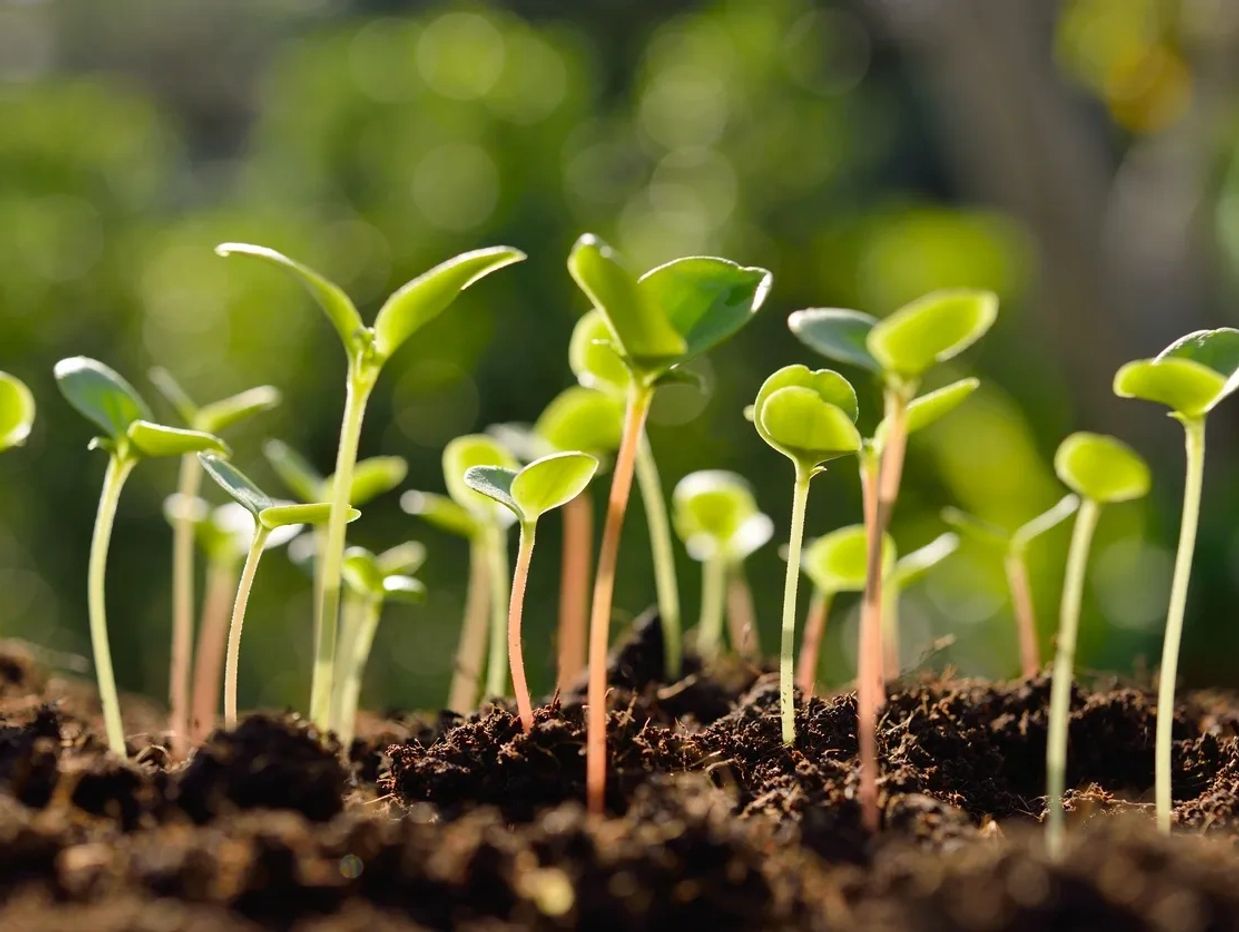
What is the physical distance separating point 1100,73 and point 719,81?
1134 mm

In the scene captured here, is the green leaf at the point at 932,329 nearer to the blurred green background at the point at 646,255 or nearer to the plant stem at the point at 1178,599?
Result: the plant stem at the point at 1178,599

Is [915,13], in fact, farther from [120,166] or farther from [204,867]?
[204,867]

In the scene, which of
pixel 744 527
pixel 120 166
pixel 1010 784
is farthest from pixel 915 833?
pixel 120 166

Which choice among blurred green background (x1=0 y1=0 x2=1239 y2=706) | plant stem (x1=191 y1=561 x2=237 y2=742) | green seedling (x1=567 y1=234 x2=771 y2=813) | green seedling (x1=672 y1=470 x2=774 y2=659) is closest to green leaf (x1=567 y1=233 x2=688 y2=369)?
green seedling (x1=567 y1=234 x2=771 y2=813)

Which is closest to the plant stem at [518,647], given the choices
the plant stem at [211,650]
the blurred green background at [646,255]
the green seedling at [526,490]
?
the green seedling at [526,490]

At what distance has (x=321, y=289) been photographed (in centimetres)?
52

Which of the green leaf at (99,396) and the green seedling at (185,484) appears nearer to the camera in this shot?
the green leaf at (99,396)

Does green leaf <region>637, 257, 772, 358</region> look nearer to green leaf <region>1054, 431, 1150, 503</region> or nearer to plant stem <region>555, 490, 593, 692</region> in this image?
green leaf <region>1054, 431, 1150, 503</region>

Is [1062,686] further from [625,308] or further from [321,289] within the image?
[321,289]

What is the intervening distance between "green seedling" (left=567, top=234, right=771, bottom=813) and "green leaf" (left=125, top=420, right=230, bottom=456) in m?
0.21

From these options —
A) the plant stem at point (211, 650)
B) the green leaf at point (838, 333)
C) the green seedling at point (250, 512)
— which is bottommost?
the plant stem at point (211, 650)

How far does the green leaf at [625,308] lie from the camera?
460 millimetres

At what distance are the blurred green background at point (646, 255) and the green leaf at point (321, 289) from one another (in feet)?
7.10

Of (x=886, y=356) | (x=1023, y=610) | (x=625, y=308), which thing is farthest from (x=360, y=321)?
(x=1023, y=610)
